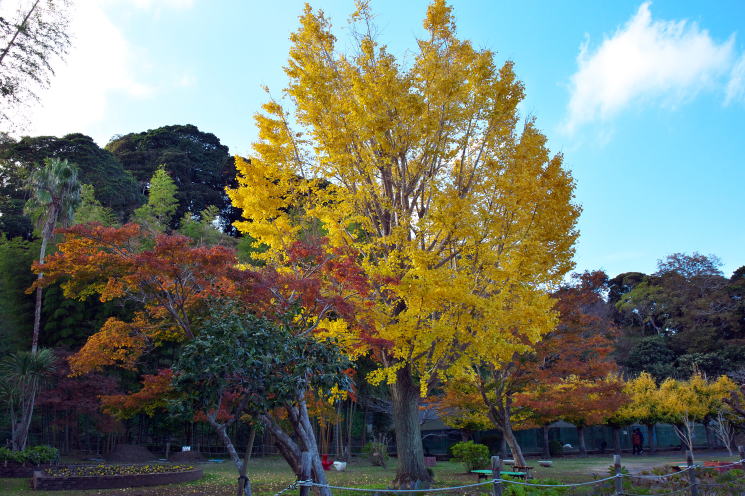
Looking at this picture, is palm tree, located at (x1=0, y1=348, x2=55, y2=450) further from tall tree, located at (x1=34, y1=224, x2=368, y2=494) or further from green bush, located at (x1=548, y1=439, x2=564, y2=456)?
green bush, located at (x1=548, y1=439, x2=564, y2=456)

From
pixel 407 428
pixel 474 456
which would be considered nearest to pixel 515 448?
pixel 474 456

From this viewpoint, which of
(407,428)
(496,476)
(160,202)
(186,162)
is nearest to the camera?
(496,476)

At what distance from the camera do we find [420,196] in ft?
35.1

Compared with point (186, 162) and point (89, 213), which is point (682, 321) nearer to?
point (89, 213)

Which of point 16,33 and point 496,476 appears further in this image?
point 16,33

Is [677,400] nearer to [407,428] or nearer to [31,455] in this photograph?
[407,428]

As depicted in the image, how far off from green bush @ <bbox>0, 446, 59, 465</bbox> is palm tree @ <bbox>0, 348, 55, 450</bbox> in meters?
2.29

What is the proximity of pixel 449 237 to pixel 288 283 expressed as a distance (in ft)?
9.38

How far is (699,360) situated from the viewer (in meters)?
33.6

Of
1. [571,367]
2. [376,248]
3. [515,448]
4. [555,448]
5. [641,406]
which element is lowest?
[555,448]

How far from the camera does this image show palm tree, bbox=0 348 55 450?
1662cm

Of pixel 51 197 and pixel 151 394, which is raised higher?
pixel 51 197

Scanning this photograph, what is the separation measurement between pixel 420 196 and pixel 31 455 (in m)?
12.7

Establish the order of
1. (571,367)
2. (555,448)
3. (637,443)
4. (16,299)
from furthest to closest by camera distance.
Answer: (637,443) → (555,448) → (16,299) → (571,367)
